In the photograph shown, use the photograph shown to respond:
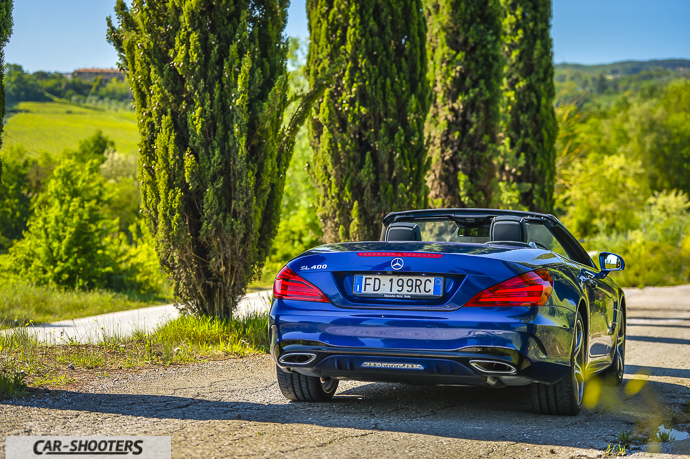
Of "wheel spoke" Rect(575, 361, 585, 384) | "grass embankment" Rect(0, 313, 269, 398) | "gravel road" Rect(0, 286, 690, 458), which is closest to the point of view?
"gravel road" Rect(0, 286, 690, 458)

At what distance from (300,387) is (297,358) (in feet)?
2.03

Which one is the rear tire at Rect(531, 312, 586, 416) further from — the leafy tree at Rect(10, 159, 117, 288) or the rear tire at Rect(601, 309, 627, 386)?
the leafy tree at Rect(10, 159, 117, 288)

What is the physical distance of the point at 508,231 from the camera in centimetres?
552

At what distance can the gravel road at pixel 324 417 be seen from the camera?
416cm

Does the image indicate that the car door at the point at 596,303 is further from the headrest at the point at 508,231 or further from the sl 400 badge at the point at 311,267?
the sl 400 badge at the point at 311,267

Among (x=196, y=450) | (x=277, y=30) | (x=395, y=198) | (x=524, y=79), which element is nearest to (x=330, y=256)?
(x=196, y=450)

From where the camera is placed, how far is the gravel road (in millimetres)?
4164

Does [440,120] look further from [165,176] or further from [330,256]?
[330,256]

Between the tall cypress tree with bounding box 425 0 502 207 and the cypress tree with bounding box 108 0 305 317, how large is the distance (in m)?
7.25

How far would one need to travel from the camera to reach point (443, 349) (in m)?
4.50

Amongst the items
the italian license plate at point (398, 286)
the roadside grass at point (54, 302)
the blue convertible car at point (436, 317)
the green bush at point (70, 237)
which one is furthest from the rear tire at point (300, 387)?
the green bush at point (70, 237)

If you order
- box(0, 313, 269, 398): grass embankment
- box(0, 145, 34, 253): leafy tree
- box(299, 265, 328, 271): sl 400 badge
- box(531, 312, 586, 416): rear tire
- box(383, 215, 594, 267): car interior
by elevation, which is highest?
box(383, 215, 594, 267): car interior

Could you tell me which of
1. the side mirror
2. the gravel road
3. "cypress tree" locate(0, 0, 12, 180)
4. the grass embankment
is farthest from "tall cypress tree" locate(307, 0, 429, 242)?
"cypress tree" locate(0, 0, 12, 180)

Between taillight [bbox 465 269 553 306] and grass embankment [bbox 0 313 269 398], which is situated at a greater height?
taillight [bbox 465 269 553 306]
